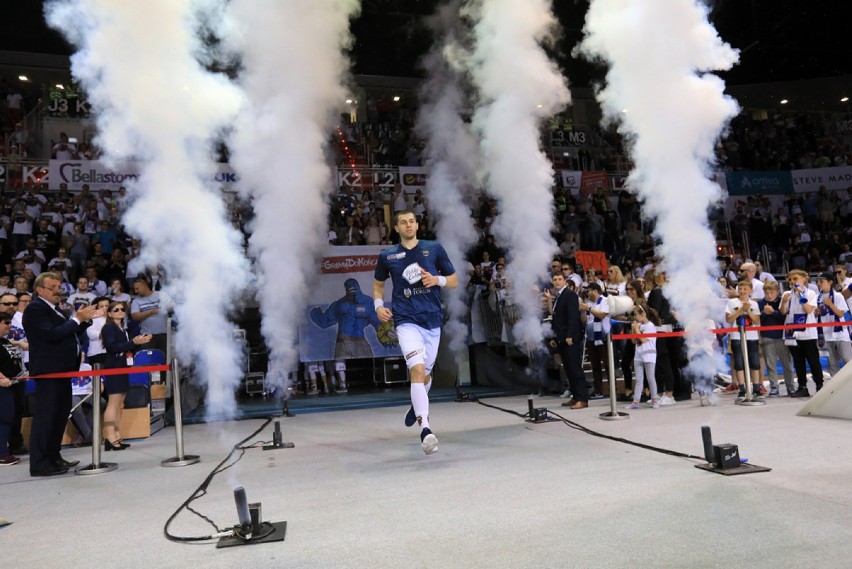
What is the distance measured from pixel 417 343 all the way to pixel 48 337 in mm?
3749

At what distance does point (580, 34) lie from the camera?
21.4m

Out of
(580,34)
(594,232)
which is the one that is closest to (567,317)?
(594,232)

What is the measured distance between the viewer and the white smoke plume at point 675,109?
312 inches

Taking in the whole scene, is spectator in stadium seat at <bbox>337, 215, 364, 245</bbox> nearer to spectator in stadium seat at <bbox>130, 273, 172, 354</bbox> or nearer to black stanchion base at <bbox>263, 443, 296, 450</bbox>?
spectator in stadium seat at <bbox>130, 273, 172, 354</bbox>

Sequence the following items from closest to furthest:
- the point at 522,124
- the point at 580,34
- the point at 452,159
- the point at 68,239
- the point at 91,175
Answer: the point at 522,124 < the point at 452,159 < the point at 68,239 < the point at 91,175 < the point at 580,34

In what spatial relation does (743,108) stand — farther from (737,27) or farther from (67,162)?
(67,162)

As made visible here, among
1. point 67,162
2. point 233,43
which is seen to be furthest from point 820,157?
point 67,162

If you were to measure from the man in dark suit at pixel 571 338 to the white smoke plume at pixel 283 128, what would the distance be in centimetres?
459

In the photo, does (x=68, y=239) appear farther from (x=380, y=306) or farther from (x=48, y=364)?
(x=380, y=306)

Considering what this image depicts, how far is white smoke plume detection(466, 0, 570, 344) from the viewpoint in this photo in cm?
1084

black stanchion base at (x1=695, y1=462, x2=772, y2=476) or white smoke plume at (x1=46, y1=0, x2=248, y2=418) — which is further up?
white smoke plume at (x1=46, y1=0, x2=248, y2=418)

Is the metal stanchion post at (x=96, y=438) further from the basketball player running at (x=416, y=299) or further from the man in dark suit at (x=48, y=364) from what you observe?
the basketball player running at (x=416, y=299)

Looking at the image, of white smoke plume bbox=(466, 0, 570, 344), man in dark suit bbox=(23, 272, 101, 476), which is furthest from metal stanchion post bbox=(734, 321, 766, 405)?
man in dark suit bbox=(23, 272, 101, 476)

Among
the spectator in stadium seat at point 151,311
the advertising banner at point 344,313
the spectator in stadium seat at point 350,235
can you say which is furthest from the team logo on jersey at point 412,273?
the spectator in stadium seat at point 350,235
